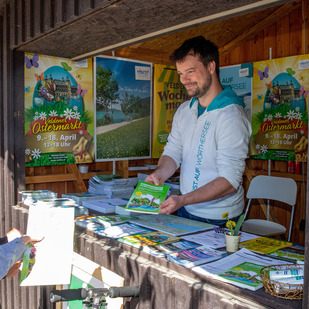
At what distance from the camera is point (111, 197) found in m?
3.33

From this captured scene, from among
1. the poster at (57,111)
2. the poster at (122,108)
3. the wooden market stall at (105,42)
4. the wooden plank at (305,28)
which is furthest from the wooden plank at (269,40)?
the poster at (57,111)

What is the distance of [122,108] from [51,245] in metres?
2.41

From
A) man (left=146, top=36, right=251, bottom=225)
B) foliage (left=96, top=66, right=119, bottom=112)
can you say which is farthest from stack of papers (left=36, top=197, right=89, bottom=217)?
foliage (left=96, top=66, right=119, bottom=112)

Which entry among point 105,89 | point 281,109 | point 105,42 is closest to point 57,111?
point 105,89

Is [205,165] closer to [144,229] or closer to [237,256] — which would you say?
[144,229]

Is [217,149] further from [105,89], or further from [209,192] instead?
[105,89]

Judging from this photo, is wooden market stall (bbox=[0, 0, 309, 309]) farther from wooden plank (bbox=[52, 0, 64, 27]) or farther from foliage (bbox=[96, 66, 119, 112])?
foliage (bbox=[96, 66, 119, 112])

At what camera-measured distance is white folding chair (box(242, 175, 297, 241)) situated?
3.60 meters

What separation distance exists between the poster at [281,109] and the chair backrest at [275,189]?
1.98 feet

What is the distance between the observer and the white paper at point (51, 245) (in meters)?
2.05

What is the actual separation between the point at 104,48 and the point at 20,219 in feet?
5.26

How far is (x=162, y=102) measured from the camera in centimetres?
476

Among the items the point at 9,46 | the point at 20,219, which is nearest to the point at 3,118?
the point at 9,46

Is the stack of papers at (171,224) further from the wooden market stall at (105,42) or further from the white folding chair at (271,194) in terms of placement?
the white folding chair at (271,194)
